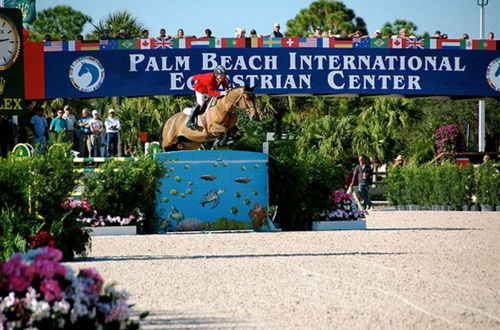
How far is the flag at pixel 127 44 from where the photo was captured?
34.6 m

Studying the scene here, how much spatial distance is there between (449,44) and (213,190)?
14.3 m

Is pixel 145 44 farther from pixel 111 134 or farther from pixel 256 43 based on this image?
pixel 111 134

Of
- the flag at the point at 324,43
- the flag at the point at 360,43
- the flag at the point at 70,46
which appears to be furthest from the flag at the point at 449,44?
the flag at the point at 70,46

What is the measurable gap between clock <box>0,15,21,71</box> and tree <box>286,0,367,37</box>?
62.2 metres

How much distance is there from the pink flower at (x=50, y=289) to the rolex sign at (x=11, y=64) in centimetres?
1011

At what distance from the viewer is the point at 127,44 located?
3466cm

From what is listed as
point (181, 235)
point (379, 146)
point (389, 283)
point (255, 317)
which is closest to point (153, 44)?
point (181, 235)

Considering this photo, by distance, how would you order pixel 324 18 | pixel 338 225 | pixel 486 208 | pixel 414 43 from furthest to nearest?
pixel 324 18
pixel 414 43
pixel 486 208
pixel 338 225

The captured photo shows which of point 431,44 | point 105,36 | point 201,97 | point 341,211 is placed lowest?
point 341,211

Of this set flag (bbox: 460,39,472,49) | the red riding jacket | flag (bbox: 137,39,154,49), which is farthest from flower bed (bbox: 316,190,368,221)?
flag (bbox: 460,39,472,49)

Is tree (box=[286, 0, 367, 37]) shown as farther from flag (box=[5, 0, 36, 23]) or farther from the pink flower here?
the pink flower

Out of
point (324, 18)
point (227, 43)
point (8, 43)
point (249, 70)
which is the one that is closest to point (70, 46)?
point (227, 43)

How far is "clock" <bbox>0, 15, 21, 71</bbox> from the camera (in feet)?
55.8

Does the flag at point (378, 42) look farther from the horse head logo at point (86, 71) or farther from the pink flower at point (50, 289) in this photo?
the pink flower at point (50, 289)
